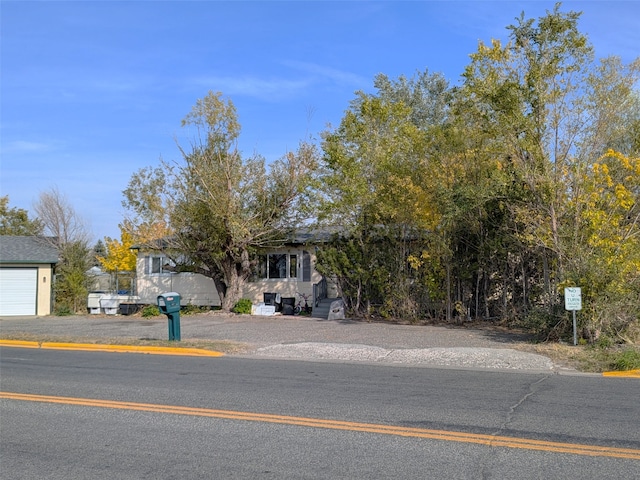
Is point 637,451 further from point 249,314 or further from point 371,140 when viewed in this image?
point 249,314

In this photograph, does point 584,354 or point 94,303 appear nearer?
point 584,354

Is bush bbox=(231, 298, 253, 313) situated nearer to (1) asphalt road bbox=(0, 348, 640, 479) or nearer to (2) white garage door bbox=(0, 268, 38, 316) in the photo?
(2) white garage door bbox=(0, 268, 38, 316)

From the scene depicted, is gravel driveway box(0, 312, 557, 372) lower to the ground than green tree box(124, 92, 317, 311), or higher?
lower

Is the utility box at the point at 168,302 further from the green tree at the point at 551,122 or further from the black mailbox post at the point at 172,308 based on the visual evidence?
the green tree at the point at 551,122

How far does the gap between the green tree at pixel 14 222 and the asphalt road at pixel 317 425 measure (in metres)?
37.7

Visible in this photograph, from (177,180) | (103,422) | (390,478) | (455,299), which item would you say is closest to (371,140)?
(455,299)

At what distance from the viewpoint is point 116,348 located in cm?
1547

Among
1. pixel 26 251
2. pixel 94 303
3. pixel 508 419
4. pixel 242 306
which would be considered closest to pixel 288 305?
pixel 242 306

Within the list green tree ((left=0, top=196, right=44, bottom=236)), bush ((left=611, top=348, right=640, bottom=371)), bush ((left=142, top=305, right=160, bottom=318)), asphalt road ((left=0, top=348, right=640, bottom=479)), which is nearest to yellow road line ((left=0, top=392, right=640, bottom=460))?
asphalt road ((left=0, top=348, right=640, bottom=479))

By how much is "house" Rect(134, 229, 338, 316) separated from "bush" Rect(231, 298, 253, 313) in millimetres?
1164

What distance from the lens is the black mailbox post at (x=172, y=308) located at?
15219 mm

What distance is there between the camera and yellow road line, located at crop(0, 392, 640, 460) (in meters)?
6.12

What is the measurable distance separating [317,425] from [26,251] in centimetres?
2499

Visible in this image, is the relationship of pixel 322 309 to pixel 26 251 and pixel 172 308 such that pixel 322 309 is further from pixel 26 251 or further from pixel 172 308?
pixel 26 251
